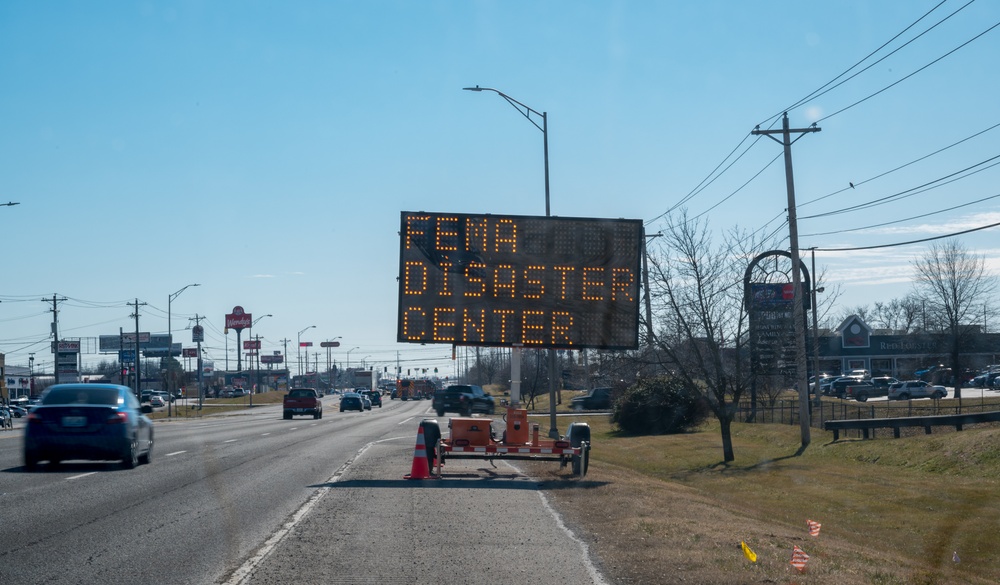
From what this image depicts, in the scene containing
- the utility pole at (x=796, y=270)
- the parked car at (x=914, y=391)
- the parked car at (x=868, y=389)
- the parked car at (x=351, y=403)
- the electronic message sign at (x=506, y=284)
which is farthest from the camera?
the parked car at (x=351, y=403)

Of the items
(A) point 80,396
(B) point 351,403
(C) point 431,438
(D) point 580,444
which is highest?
(A) point 80,396

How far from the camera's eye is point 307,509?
12938 mm

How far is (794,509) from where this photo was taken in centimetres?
1998

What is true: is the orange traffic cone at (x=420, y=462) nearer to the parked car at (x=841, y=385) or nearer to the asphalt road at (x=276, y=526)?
the asphalt road at (x=276, y=526)

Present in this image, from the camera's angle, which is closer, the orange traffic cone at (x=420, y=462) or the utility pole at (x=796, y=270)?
the orange traffic cone at (x=420, y=462)

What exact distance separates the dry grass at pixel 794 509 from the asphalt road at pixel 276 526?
34.6 inches

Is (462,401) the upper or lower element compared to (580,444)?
lower

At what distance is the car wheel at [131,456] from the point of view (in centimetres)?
1838

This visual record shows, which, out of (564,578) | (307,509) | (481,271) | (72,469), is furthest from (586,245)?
(564,578)

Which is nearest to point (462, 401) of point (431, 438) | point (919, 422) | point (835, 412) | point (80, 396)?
point (835, 412)

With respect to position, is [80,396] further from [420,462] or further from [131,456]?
[420,462]

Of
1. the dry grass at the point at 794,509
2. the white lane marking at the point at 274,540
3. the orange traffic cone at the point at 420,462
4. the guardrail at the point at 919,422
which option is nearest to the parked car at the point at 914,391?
the dry grass at the point at 794,509

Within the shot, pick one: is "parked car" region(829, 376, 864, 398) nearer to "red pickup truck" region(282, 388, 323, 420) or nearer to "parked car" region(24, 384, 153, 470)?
"red pickup truck" region(282, 388, 323, 420)

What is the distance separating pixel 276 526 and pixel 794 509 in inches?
489
